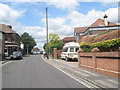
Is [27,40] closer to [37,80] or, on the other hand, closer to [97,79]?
[37,80]

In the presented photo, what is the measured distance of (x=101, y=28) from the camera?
40.8m

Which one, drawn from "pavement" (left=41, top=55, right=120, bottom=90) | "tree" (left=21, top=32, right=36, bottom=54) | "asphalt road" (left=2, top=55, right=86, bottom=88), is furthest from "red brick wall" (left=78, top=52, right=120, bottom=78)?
"tree" (left=21, top=32, right=36, bottom=54)

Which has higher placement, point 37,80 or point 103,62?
point 103,62

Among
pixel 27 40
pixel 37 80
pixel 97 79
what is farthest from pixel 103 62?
pixel 27 40

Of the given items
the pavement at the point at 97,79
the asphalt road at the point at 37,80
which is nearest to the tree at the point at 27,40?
the asphalt road at the point at 37,80

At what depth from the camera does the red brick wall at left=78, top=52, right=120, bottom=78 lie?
36.6 ft

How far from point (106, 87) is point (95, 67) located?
608 centimetres

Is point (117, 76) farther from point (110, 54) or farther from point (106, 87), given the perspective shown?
point (106, 87)

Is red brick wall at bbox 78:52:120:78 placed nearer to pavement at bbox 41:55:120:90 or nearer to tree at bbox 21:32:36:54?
pavement at bbox 41:55:120:90

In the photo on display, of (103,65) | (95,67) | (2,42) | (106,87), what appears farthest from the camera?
(2,42)

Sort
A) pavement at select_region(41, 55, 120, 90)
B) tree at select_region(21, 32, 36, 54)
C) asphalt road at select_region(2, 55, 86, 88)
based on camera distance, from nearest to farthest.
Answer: pavement at select_region(41, 55, 120, 90)
asphalt road at select_region(2, 55, 86, 88)
tree at select_region(21, 32, 36, 54)

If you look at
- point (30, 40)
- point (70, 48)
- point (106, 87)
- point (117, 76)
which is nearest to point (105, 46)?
point (117, 76)

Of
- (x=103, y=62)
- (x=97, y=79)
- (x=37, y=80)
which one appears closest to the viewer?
(x=97, y=79)

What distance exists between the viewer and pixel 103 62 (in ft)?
42.4
